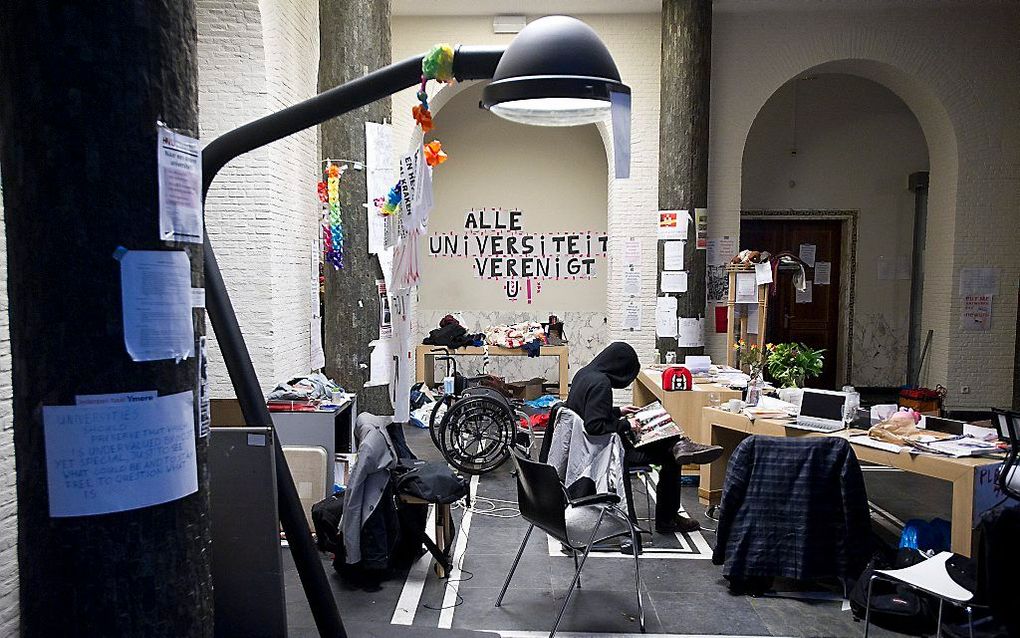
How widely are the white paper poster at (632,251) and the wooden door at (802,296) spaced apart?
222cm

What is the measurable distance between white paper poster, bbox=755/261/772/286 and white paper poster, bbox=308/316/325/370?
13.2ft

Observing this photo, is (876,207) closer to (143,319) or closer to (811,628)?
(811,628)

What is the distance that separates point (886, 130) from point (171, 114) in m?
10.7

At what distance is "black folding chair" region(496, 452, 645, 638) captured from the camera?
141 inches

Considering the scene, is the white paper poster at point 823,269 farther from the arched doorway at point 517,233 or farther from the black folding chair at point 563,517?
the black folding chair at point 563,517

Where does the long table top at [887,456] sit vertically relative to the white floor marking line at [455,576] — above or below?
above

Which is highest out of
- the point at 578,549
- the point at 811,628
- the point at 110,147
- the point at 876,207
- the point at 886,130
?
the point at 886,130

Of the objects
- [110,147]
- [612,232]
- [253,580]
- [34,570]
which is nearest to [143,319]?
[110,147]

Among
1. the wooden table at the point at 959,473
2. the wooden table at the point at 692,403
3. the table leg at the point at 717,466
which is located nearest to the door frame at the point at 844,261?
the wooden table at the point at 692,403

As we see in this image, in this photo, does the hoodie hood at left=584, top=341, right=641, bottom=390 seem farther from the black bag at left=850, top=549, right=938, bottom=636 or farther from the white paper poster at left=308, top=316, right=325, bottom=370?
the white paper poster at left=308, top=316, right=325, bottom=370

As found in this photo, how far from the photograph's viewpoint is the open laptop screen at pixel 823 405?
189 inches

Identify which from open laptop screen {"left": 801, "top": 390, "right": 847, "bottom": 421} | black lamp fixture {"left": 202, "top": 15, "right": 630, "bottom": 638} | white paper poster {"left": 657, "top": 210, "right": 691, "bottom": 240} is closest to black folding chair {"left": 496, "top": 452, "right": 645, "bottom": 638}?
open laptop screen {"left": 801, "top": 390, "right": 847, "bottom": 421}

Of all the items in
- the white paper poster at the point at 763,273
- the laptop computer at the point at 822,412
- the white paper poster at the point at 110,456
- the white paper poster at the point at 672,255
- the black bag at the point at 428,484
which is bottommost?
the black bag at the point at 428,484

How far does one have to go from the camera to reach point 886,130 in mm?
→ 9945
